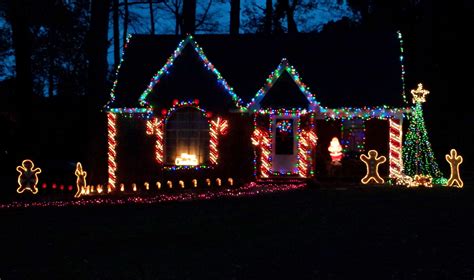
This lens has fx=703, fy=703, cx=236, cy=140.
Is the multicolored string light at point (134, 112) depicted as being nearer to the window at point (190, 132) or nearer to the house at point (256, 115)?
the house at point (256, 115)

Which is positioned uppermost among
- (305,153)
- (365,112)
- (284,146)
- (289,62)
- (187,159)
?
(289,62)

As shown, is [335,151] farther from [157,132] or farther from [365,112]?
[157,132]

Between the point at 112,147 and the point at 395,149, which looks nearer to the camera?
the point at 395,149

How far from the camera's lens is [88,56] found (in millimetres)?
23172

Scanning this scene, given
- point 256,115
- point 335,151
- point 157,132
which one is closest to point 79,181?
point 157,132

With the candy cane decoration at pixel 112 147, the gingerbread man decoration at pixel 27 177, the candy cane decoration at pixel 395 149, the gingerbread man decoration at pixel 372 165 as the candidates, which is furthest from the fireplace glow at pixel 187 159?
the candy cane decoration at pixel 395 149

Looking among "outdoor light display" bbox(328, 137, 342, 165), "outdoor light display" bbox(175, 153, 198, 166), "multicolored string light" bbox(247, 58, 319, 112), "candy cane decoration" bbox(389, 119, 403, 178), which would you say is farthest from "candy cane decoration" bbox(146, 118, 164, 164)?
"candy cane decoration" bbox(389, 119, 403, 178)

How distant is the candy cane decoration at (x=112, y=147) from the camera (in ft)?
73.9

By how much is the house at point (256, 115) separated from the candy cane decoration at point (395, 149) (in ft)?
0.10

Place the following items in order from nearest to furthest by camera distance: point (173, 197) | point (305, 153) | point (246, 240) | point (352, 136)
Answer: point (246, 240), point (173, 197), point (305, 153), point (352, 136)

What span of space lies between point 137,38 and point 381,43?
8.38 meters

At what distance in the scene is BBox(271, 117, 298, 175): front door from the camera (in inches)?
862

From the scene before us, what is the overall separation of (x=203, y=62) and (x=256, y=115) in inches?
94.5

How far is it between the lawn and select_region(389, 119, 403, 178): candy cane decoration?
5.52 m
